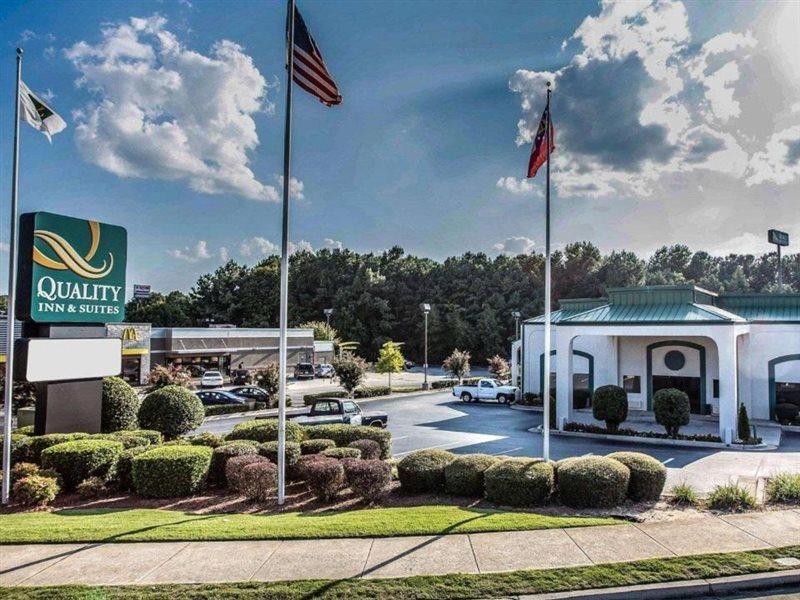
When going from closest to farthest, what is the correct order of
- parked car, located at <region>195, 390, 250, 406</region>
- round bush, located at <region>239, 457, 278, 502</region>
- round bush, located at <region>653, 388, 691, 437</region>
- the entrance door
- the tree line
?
round bush, located at <region>239, 457, 278, 502</region> → round bush, located at <region>653, 388, 691, 437</region> → the entrance door → parked car, located at <region>195, 390, 250, 406</region> → the tree line

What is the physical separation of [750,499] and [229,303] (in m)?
81.0

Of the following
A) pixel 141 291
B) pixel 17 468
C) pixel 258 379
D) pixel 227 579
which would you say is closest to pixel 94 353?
pixel 17 468

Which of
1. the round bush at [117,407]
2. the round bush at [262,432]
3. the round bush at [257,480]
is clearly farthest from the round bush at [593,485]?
the round bush at [117,407]

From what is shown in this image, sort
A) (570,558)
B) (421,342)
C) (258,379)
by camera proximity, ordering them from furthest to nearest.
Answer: (421,342), (258,379), (570,558)

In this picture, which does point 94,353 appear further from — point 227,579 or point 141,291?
point 141,291

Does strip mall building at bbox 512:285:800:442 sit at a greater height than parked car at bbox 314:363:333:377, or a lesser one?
greater

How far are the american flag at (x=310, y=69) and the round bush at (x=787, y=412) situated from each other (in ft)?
85.2

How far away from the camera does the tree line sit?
78812 mm

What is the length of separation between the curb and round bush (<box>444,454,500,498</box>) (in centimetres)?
472

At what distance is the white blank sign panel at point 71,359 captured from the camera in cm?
1453

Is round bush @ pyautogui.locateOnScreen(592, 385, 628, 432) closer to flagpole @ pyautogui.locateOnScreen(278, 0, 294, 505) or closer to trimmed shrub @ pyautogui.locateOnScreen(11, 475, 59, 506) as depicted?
flagpole @ pyautogui.locateOnScreen(278, 0, 294, 505)

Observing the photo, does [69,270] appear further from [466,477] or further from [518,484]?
[518,484]

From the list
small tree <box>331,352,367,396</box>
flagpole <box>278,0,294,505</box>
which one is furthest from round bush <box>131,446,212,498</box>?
small tree <box>331,352,367,396</box>

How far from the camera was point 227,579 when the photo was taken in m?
7.59
